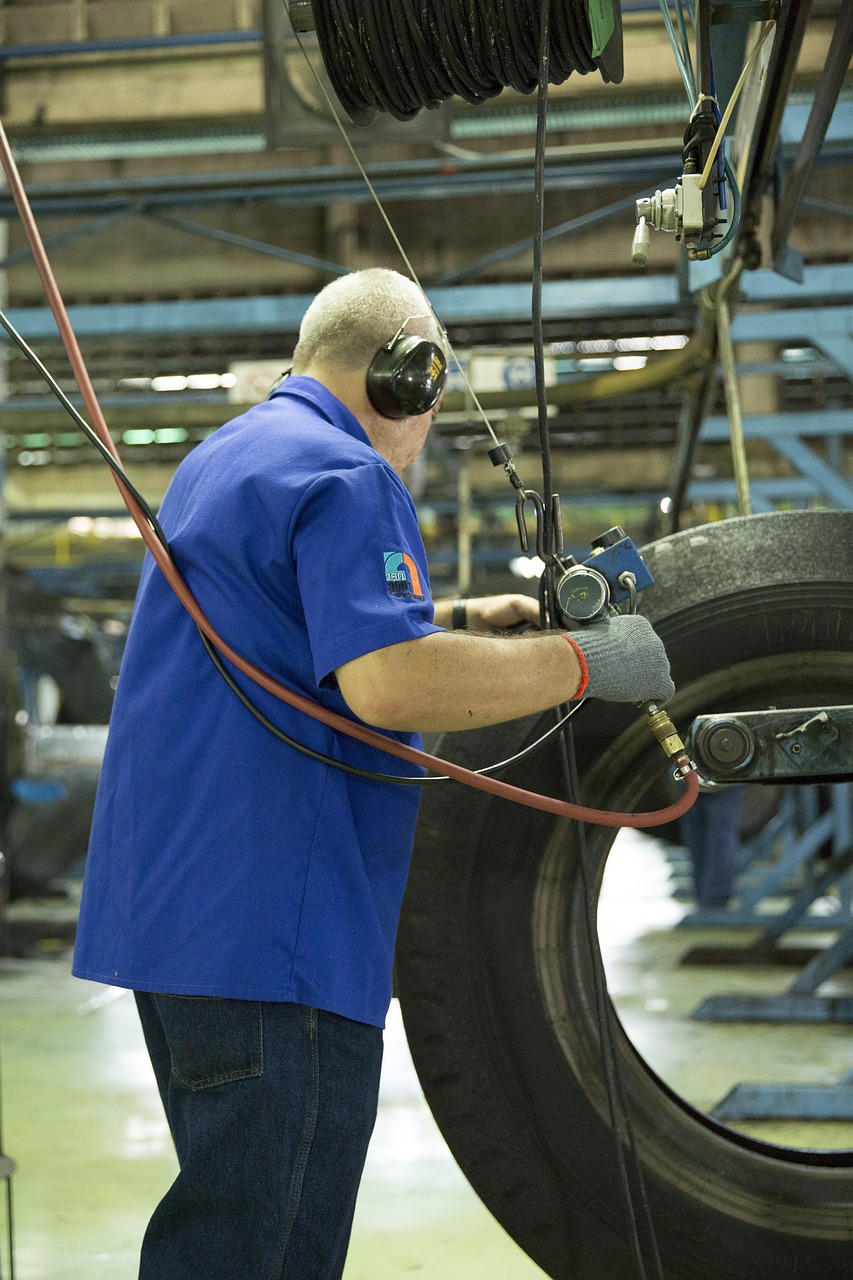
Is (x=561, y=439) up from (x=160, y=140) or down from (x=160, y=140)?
down

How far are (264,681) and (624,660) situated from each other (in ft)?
1.39

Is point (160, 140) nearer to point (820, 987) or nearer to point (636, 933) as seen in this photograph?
point (820, 987)

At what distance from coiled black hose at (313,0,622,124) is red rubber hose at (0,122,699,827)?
0.45m

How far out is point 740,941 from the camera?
7.56 metres

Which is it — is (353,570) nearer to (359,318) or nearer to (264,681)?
(264,681)

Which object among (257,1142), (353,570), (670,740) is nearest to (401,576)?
(353,570)

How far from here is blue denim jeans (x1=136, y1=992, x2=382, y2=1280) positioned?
1.43 metres

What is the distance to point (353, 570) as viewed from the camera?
144cm

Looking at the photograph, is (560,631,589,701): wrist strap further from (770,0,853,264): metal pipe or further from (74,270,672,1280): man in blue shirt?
(770,0,853,264): metal pipe

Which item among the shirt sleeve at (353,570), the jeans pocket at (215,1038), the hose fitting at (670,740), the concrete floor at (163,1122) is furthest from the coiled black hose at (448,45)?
the concrete floor at (163,1122)

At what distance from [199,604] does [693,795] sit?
0.62m

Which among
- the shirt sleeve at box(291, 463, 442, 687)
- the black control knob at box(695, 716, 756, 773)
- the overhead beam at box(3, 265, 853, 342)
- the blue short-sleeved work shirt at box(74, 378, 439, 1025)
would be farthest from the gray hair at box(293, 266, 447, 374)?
the overhead beam at box(3, 265, 853, 342)

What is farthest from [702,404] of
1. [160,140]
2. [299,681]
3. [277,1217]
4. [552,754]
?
[277,1217]

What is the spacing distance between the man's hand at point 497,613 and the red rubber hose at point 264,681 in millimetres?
465
